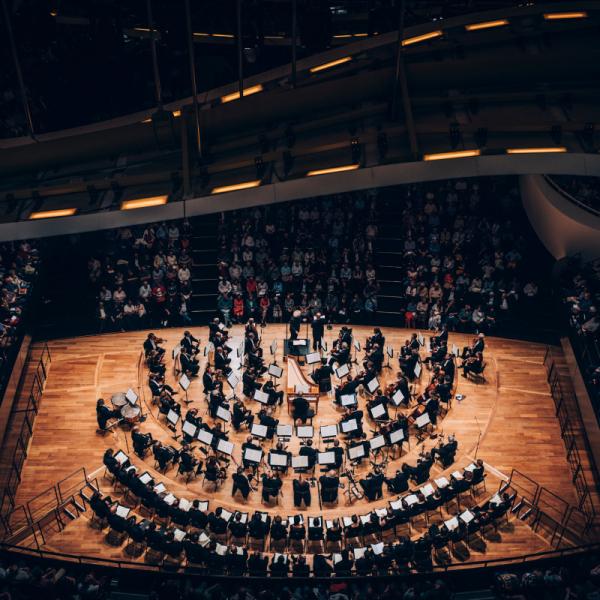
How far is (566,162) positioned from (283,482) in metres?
10.2

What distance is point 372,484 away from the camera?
16531 millimetres

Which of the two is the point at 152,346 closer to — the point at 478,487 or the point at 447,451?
the point at 447,451

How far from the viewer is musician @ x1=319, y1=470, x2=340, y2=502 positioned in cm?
1642

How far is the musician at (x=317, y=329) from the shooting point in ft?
64.2

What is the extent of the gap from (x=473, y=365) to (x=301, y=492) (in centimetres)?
578

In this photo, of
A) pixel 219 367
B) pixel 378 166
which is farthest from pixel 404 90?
pixel 219 367

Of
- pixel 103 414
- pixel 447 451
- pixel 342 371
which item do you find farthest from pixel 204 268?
pixel 447 451

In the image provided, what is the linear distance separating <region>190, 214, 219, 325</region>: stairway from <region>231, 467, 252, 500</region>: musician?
18.0 ft

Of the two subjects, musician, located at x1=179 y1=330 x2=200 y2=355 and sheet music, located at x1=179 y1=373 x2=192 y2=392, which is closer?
sheet music, located at x1=179 y1=373 x2=192 y2=392

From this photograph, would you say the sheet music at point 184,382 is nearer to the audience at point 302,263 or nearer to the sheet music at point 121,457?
the sheet music at point 121,457

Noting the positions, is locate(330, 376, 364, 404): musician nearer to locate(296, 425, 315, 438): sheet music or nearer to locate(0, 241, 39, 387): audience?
locate(296, 425, 315, 438): sheet music

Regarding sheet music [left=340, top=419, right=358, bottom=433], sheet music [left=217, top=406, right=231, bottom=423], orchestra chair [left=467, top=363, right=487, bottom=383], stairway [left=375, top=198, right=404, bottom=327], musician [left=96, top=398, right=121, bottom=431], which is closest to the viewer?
sheet music [left=340, top=419, right=358, bottom=433]

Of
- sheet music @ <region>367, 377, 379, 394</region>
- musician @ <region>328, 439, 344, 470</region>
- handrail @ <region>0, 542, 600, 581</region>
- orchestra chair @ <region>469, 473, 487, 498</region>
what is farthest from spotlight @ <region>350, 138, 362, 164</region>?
handrail @ <region>0, 542, 600, 581</region>

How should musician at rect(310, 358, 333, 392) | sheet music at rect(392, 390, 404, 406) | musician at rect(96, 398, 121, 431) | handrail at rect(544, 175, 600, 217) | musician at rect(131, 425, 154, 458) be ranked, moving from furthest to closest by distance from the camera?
handrail at rect(544, 175, 600, 217), musician at rect(310, 358, 333, 392), musician at rect(96, 398, 121, 431), sheet music at rect(392, 390, 404, 406), musician at rect(131, 425, 154, 458)
